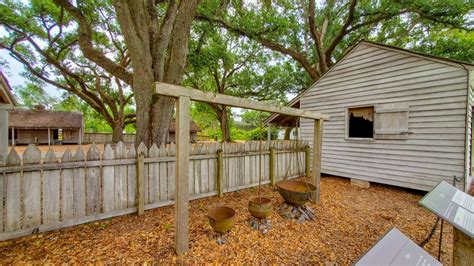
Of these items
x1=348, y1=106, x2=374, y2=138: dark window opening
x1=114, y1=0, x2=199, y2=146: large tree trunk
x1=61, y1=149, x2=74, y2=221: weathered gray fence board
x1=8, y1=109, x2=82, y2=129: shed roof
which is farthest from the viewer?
x1=8, y1=109, x2=82, y2=129: shed roof

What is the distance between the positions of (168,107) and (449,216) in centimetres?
487

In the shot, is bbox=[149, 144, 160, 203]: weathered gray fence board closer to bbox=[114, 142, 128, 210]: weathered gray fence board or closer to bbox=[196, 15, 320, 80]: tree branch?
bbox=[114, 142, 128, 210]: weathered gray fence board

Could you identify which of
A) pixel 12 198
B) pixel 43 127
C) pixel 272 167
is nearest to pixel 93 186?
pixel 12 198

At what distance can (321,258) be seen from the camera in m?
2.55

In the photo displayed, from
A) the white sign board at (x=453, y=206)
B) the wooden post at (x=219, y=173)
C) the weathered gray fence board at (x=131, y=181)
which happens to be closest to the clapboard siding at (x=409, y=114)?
the white sign board at (x=453, y=206)

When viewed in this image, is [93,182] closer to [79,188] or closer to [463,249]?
[79,188]

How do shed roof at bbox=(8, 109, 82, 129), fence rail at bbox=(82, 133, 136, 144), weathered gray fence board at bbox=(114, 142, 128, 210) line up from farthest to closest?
fence rail at bbox=(82, 133, 136, 144) → shed roof at bbox=(8, 109, 82, 129) → weathered gray fence board at bbox=(114, 142, 128, 210)

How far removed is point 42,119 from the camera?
1823 cm

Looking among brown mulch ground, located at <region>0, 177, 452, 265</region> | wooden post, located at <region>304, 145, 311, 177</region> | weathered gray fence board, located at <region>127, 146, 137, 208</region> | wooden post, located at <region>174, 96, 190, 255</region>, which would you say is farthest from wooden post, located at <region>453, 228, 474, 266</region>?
wooden post, located at <region>304, 145, 311, 177</region>

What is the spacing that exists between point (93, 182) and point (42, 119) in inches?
887

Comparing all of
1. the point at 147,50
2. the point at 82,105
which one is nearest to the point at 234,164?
the point at 147,50

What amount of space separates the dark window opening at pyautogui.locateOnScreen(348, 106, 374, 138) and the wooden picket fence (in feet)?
15.2

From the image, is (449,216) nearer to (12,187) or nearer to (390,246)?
(390,246)

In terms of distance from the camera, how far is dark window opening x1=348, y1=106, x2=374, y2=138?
20.2 ft
